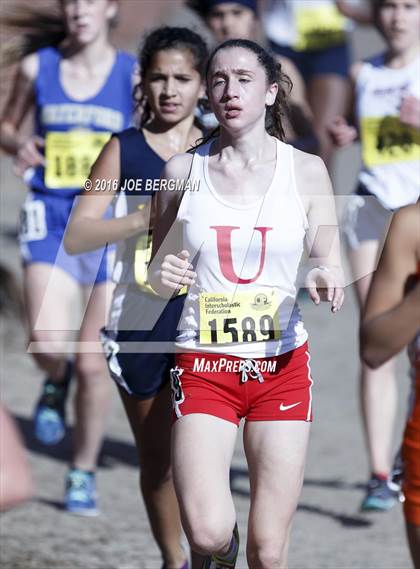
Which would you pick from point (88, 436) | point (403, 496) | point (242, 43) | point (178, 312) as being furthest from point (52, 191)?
point (403, 496)

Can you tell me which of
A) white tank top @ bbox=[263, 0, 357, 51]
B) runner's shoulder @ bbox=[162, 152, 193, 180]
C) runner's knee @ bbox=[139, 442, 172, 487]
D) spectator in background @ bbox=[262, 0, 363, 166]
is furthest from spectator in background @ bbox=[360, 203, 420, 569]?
white tank top @ bbox=[263, 0, 357, 51]

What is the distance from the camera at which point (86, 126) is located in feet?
20.4

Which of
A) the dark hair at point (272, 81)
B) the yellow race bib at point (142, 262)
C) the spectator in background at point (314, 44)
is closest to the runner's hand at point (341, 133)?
the yellow race bib at point (142, 262)

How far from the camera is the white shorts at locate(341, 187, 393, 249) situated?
603cm

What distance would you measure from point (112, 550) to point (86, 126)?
6.15 feet

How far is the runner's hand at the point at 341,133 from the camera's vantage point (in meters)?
5.90

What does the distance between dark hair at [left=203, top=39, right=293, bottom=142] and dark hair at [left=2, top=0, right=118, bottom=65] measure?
280 centimetres

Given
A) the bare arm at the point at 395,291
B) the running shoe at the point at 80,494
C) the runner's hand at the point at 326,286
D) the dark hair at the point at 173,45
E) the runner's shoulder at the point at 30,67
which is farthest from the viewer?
the runner's shoulder at the point at 30,67

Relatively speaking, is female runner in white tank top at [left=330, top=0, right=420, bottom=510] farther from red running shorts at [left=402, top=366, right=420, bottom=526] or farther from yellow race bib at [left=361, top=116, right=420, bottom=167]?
red running shorts at [left=402, top=366, right=420, bottom=526]

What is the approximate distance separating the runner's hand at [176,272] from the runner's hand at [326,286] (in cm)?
31

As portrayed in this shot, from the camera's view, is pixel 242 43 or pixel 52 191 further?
pixel 52 191

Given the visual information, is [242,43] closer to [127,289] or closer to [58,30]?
[127,289]

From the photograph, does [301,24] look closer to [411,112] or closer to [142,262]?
[411,112]

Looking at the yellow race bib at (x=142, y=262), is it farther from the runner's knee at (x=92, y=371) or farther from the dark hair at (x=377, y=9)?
the dark hair at (x=377, y=9)
